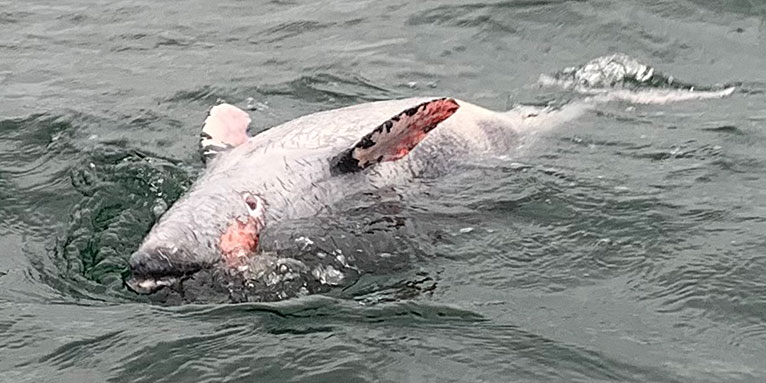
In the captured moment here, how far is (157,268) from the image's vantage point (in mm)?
5875

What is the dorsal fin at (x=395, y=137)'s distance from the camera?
269 inches

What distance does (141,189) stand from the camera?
24.9ft

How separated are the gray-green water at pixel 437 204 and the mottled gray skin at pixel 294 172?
22cm

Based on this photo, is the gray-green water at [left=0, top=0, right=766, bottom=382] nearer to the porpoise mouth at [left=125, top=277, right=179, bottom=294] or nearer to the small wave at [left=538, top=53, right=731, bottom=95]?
the porpoise mouth at [left=125, top=277, right=179, bottom=294]

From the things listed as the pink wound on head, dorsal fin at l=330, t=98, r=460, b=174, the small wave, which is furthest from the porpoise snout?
the small wave

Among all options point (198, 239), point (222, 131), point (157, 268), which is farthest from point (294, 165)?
point (157, 268)

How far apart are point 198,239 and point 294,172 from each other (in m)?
1.06

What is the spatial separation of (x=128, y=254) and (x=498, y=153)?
8.72 ft

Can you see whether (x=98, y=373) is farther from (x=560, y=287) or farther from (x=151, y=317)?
(x=560, y=287)

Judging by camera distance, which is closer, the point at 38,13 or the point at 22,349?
the point at 22,349

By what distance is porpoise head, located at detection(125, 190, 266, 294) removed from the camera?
19.4 ft

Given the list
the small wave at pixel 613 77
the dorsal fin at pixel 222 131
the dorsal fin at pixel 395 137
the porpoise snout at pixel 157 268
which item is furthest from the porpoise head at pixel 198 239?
the small wave at pixel 613 77

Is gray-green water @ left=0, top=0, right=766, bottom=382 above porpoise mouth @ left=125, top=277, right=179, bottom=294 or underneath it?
underneath

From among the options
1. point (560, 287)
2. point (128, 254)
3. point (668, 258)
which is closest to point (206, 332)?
point (128, 254)
